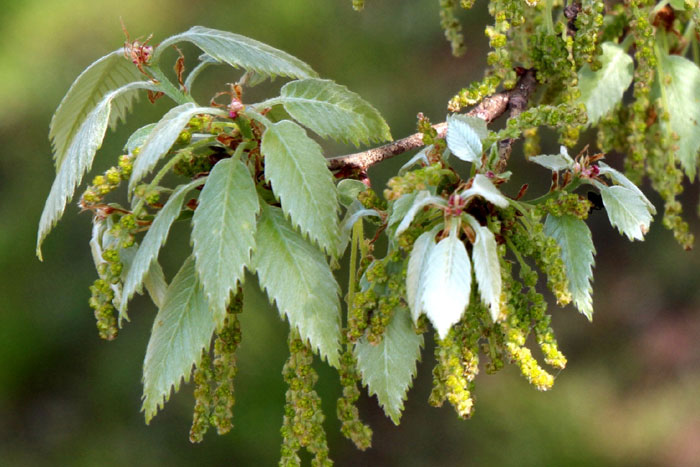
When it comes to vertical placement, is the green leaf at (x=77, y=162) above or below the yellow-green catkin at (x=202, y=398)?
above

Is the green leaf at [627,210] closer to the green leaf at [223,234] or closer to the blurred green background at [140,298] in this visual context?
the green leaf at [223,234]

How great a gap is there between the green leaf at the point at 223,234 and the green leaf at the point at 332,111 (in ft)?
0.35

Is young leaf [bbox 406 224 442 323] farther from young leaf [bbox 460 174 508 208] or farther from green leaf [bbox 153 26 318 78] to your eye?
green leaf [bbox 153 26 318 78]

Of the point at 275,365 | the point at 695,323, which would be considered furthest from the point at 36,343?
the point at 695,323

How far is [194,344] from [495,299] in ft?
0.84

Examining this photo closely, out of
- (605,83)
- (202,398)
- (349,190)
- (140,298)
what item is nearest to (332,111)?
(349,190)

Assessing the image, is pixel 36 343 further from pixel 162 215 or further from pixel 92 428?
pixel 162 215

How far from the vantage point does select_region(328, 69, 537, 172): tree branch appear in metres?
0.83

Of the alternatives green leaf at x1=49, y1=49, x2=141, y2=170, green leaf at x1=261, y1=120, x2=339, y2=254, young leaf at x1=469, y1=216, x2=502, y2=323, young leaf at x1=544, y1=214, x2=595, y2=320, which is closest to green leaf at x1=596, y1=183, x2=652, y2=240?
young leaf at x1=544, y1=214, x2=595, y2=320

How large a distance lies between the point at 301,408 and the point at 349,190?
22 cm

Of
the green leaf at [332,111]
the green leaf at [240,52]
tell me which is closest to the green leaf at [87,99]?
the green leaf at [240,52]

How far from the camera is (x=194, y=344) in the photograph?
0.68 meters

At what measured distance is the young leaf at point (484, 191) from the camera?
618mm

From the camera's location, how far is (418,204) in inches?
25.0
